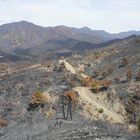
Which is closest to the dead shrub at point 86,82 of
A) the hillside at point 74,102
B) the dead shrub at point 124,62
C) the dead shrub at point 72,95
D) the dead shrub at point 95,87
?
the hillside at point 74,102

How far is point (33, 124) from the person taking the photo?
87.0m

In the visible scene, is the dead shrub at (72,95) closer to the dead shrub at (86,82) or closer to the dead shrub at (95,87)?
the dead shrub at (95,87)

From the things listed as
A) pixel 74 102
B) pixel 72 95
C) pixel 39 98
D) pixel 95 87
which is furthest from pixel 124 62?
pixel 74 102

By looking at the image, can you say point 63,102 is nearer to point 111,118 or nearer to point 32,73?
point 111,118

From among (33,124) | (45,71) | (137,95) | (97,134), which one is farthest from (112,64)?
(97,134)

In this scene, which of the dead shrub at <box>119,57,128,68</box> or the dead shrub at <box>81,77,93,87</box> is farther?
the dead shrub at <box>119,57,128,68</box>

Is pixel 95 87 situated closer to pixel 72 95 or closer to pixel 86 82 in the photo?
pixel 86 82

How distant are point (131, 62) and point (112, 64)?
29.8ft

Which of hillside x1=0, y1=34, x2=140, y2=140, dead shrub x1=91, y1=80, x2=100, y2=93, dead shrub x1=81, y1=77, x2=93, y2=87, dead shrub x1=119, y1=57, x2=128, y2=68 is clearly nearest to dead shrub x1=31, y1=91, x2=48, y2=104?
hillside x1=0, y1=34, x2=140, y2=140

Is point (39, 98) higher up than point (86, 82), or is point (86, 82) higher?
point (86, 82)

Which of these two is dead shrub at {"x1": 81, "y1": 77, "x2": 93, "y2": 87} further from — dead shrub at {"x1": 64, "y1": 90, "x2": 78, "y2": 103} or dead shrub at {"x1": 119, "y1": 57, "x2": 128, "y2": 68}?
dead shrub at {"x1": 119, "y1": 57, "x2": 128, "y2": 68}

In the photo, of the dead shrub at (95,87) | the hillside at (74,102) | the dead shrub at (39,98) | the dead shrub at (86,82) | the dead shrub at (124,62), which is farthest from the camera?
the dead shrub at (124,62)

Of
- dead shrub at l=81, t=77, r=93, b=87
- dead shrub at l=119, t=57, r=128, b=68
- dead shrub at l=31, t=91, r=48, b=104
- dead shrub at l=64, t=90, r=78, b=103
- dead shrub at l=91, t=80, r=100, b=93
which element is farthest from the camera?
dead shrub at l=119, t=57, r=128, b=68

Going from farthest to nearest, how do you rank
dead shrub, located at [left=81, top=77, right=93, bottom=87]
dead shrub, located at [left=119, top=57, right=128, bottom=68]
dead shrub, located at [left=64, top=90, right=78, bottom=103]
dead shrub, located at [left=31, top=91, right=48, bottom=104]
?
dead shrub, located at [left=119, top=57, right=128, bottom=68] → dead shrub, located at [left=81, top=77, right=93, bottom=87] → dead shrub, located at [left=31, top=91, right=48, bottom=104] → dead shrub, located at [left=64, top=90, right=78, bottom=103]
